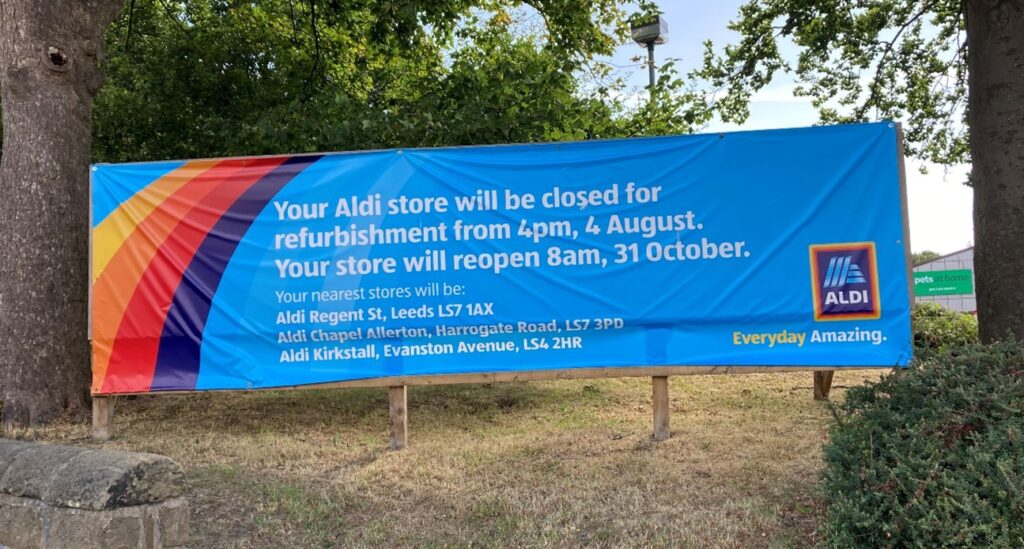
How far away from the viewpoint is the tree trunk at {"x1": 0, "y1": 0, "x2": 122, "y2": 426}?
603 centimetres

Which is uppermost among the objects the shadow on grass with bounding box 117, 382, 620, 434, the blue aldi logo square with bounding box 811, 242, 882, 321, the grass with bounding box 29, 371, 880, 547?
the blue aldi logo square with bounding box 811, 242, 882, 321

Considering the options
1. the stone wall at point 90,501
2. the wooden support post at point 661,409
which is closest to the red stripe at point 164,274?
the stone wall at point 90,501

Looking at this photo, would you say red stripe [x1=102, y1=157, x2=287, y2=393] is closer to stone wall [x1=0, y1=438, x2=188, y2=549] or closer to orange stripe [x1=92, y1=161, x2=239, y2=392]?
orange stripe [x1=92, y1=161, x2=239, y2=392]

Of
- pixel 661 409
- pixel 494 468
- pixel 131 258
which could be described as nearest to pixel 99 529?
pixel 494 468

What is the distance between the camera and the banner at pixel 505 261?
546cm

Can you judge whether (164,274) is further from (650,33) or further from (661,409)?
(650,33)

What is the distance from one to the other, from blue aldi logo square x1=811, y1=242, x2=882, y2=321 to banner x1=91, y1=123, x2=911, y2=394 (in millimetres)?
15

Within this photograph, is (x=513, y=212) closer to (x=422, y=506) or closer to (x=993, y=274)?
(x=422, y=506)

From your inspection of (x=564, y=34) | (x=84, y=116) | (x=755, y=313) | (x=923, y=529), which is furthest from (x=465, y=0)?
(x=923, y=529)

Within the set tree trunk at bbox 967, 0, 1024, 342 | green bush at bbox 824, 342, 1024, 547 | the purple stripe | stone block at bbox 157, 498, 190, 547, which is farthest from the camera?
the purple stripe

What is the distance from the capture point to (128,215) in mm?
5816

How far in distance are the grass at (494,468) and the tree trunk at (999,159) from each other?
1.56 m

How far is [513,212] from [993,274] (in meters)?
3.52

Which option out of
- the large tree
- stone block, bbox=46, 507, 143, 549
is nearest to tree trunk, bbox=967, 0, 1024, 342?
the large tree
